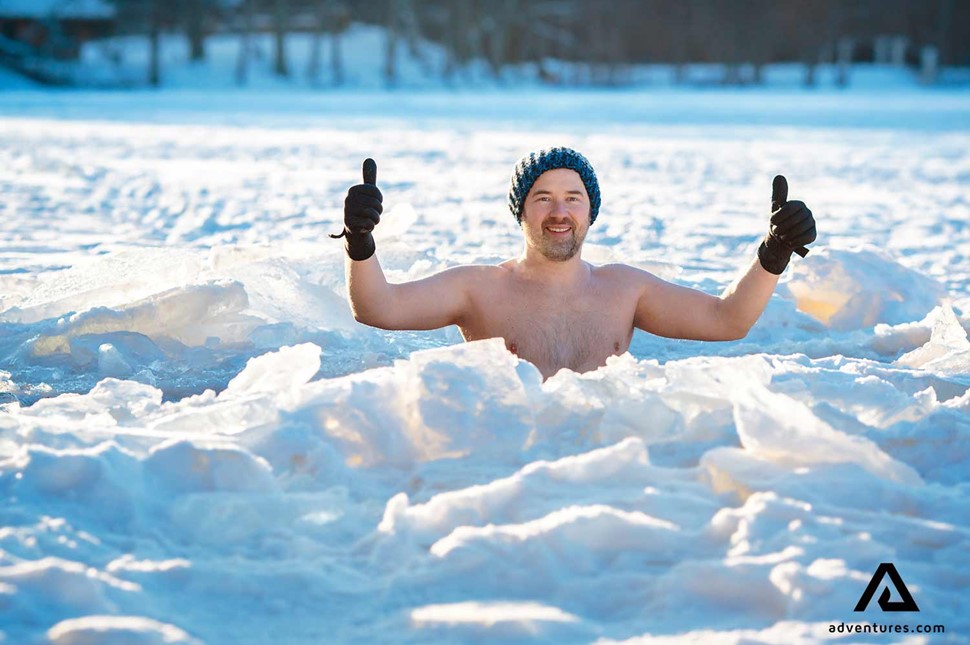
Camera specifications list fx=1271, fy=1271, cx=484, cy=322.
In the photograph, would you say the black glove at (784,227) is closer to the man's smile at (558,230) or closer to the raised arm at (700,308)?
the raised arm at (700,308)

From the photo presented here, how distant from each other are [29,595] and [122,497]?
0.37 meters

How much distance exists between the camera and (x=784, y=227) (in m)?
3.47

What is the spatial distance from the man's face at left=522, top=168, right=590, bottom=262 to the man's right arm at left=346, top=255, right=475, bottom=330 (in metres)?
0.27

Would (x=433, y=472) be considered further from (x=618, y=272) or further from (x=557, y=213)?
(x=618, y=272)

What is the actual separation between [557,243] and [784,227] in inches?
26.9

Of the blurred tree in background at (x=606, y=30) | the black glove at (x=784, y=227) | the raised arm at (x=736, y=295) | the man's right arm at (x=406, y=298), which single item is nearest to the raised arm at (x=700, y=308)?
the raised arm at (x=736, y=295)

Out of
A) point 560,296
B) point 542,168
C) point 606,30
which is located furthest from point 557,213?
point 606,30

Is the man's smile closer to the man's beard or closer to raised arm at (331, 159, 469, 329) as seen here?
the man's beard

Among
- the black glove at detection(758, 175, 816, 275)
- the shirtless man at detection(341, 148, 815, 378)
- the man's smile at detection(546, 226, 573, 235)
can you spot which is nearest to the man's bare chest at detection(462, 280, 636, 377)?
the shirtless man at detection(341, 148, 815, 378)

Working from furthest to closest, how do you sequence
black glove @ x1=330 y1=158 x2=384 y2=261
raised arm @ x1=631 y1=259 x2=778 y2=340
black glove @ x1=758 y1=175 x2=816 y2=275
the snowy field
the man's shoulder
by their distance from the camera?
the man's shoulder
raised arm @ x1=631 y1=259 x2=778 y2=340
black glove @ x1=758 y1=175 x2=816 y2=275
black glove @ x1=330 y1=158 x2=384 y2=261
the snowy field

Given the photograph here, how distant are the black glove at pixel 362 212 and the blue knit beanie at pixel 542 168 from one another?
61 cm

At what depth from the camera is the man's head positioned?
379cm

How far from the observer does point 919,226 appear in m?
8.40

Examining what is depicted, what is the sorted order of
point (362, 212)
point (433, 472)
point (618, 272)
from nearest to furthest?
point (433, 472)
point (362, 212)
point (618, 272)
